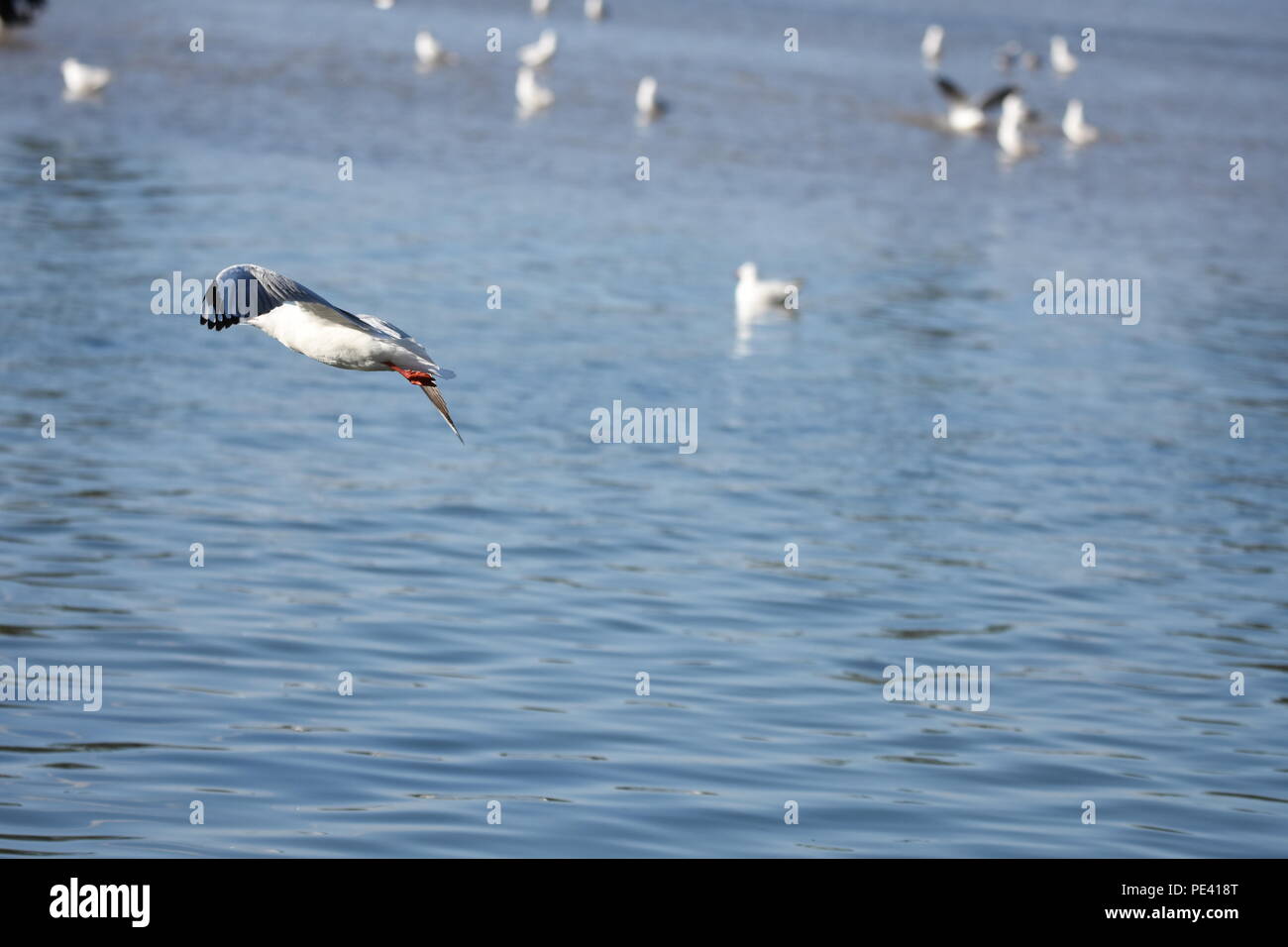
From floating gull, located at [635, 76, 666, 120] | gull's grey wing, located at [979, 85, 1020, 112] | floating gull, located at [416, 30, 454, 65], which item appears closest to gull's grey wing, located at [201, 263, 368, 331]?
floating gull, located at [635, 76, 666, 120]

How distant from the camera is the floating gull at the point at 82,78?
37125mm

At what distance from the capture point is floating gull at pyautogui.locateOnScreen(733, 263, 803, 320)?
965 inches

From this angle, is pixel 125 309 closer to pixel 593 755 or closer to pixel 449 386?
pixel 449 386

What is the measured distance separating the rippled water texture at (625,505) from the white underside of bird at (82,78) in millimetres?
487

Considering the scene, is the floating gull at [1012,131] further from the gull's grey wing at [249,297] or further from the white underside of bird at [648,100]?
the gull's grey wing at [249,297]

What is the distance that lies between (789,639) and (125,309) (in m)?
11.5

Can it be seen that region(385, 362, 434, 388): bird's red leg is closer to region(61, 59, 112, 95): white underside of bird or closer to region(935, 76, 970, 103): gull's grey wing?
region(61, 59, 112, 95): white underside of bird

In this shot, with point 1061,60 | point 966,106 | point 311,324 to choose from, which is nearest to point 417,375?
point 311,324

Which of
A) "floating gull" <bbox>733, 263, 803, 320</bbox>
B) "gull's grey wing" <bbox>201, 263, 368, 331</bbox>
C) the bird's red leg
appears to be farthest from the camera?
"floating gull" <bbox>733, 263, 803, 320</bbox>

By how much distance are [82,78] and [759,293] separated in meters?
18.3

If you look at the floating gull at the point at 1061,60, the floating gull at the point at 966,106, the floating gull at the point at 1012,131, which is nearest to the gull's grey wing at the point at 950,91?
the floating gull at the point at 966,106

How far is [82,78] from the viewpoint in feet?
122

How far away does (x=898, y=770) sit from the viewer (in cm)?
1194

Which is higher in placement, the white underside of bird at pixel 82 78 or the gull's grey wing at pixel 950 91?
the gull's grey wing at pixel 950 91
